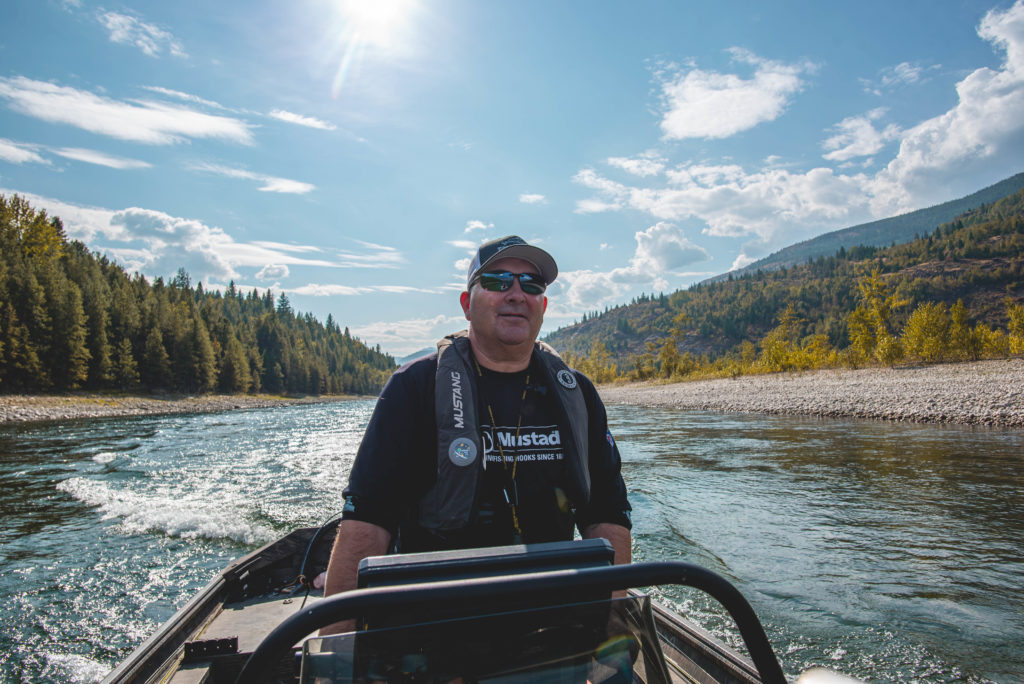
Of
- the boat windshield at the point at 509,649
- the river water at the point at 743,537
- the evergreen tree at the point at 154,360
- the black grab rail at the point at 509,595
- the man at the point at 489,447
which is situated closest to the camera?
the black grab rail at the point at 509,595

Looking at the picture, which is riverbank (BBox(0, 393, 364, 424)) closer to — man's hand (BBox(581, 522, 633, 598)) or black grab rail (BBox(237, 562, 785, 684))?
man's hand (BBox(581, 522, 633, 598))

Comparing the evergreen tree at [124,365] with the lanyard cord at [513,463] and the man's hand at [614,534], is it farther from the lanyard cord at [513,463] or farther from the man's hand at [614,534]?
the man's hand at [614,534]

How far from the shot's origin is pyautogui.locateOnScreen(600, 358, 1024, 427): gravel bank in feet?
71.8

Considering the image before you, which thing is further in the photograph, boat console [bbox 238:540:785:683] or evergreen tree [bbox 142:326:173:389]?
evergreen tree [bbox 142:326:173:389]

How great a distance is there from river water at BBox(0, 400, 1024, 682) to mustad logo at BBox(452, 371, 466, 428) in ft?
18.2

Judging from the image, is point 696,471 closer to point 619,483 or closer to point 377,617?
point 619,483

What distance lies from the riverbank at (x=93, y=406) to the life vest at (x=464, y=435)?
4857 centimetres

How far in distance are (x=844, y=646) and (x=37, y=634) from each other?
34.5 ft

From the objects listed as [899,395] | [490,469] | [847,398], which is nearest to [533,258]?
[490,469]

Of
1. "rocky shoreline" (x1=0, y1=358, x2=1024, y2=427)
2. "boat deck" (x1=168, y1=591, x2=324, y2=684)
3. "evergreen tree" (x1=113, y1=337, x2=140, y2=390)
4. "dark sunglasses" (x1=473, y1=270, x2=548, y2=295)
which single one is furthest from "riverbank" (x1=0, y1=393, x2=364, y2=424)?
→ "dark sunglasses" (x1=473, y1=270, x2=548, y2=295)

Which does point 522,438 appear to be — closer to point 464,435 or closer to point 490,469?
point 490,469

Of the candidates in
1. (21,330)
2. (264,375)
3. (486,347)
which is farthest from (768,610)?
(264,375)

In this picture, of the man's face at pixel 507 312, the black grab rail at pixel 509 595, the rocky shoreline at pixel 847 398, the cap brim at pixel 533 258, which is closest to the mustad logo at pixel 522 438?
the man's face at pixel 507 312

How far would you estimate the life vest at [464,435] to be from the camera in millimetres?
2570
